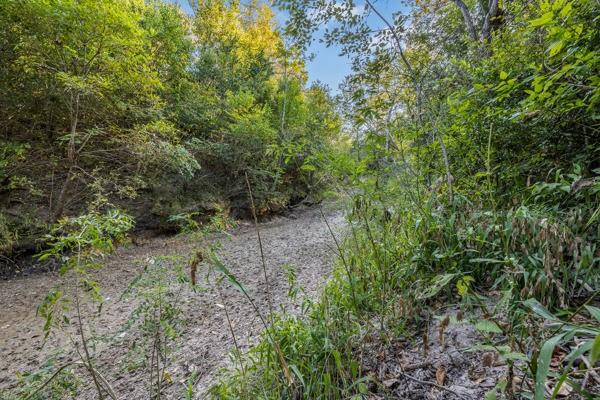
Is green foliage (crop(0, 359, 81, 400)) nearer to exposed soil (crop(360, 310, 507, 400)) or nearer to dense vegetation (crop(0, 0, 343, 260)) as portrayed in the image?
exposed soil (crop(360, 310, 507, 400))

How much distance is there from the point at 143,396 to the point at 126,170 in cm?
462

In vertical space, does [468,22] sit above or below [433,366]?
above

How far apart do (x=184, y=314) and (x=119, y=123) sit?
399 cm

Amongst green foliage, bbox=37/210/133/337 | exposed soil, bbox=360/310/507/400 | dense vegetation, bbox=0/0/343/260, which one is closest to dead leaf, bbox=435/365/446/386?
exposed soil, bbox=360/310/507/400

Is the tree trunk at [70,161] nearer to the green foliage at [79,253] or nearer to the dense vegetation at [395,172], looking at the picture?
the dense vegetation at [395,172]

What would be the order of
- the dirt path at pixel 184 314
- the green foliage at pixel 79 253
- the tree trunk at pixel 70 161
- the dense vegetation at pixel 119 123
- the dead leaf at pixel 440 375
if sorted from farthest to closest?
the tree trunk at pixel 70 161, the dense vegetation at pixel 119 123, the dirt path at pixel 184 314, the dead leaf at pixel 440 375, the green foliage at pixel 79 253

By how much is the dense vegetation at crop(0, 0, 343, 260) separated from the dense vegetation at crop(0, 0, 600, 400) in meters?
0.04

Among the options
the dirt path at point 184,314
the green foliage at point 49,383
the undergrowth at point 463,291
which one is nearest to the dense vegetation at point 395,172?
the undergrowth at point 463,291

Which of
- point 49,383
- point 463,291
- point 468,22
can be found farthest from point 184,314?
point 468,22

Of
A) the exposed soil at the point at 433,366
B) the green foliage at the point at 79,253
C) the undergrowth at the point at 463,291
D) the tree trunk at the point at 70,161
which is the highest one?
the tree trunk at the point at 70,161

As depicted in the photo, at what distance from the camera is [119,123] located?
15.9 ft

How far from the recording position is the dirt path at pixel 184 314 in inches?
76.7

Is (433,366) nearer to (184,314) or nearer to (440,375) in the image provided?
(440,375)

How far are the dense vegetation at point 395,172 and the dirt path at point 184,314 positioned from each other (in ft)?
1.04
